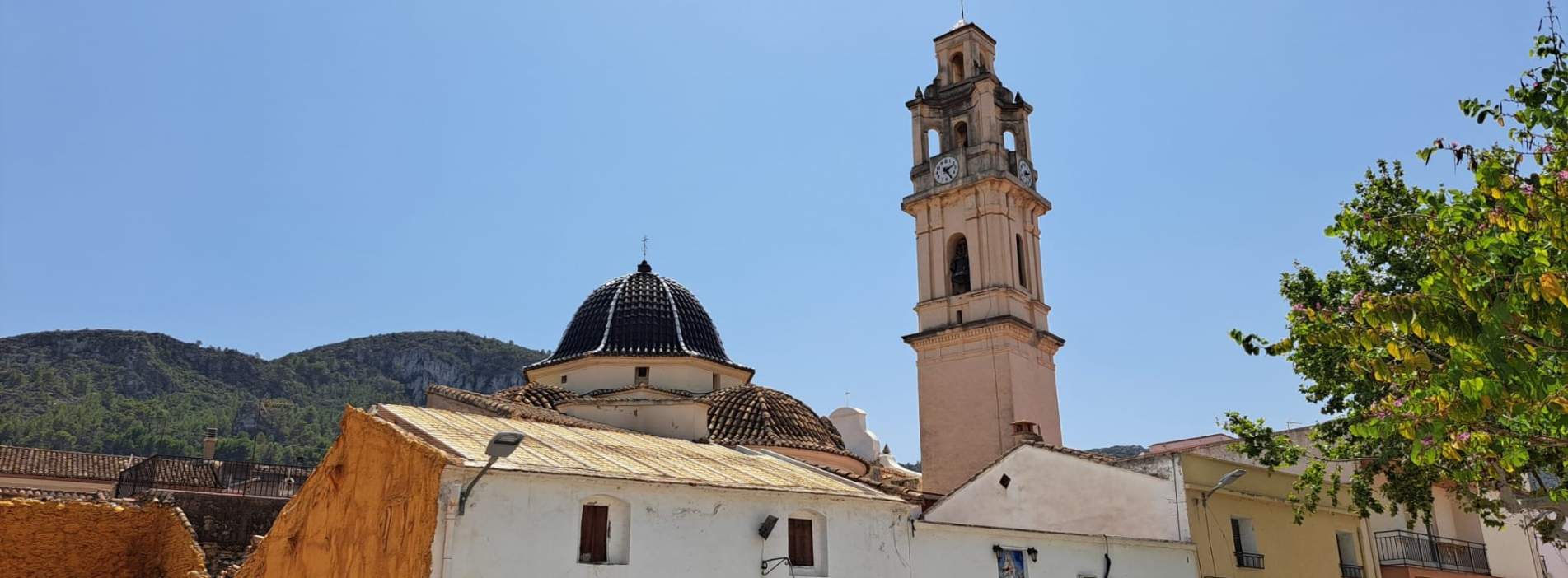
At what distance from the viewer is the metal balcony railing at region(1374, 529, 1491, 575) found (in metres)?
25.3

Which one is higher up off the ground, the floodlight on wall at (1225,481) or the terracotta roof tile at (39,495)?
the floodlight on wall at (1225,481)

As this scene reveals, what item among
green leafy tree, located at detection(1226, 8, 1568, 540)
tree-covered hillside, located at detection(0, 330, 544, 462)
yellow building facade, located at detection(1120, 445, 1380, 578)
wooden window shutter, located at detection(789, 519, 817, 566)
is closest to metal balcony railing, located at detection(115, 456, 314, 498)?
wooden window shutter, located at detection(789, 519, 817, 566)

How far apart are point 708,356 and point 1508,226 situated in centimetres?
2371

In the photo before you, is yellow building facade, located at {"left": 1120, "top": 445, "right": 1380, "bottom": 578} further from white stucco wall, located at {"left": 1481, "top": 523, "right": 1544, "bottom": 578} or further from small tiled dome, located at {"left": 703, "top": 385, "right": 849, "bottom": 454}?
small tiled dome, located at {"left": 703, "top": 385, "right": 849, "bottom": 454}

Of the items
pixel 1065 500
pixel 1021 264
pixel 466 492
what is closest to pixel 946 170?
A: pixel 1021 264

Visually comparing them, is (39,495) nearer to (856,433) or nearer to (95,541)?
Answer: (95,541)

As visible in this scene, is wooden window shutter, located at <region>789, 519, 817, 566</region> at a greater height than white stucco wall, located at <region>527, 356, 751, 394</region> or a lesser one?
lesser

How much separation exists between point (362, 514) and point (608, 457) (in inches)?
120

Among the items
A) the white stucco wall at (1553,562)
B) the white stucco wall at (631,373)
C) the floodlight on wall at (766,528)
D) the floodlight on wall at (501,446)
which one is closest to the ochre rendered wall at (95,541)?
the floodlight on wall at (501,446)

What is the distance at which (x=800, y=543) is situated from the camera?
14.9m

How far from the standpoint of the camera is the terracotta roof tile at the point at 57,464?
30.9 m

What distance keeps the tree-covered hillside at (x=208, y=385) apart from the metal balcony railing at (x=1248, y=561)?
191 feet

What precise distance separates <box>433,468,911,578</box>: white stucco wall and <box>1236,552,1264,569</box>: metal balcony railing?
8336mm

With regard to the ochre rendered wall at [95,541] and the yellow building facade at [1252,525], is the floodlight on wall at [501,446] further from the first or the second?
the yellow building facade at [1252,525]
